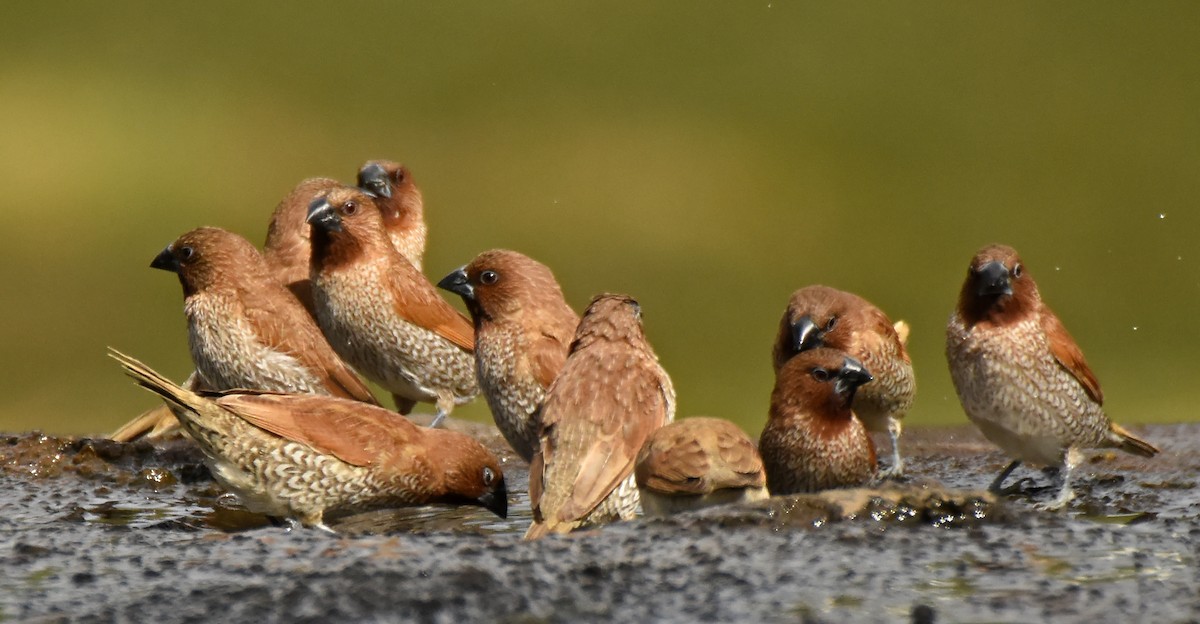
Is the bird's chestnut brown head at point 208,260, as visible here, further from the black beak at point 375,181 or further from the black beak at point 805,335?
the black beak at point 805,335

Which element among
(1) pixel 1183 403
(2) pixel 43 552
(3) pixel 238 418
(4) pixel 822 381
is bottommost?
(2) pixel 43 552

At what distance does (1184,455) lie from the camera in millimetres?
7570

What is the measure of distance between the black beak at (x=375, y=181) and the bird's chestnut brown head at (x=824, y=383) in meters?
3.15

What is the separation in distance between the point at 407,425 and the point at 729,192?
28.7 ft

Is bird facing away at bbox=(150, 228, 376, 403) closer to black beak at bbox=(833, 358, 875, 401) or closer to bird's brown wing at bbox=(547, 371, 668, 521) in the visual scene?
bird's brown wing at bbox=(547, 371, 668, 521)

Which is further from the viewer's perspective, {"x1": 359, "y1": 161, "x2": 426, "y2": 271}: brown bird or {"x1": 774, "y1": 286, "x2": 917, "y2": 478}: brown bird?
{"x1": 359, "y1": 161, "x2": 426, "y2": 271}: brown bird

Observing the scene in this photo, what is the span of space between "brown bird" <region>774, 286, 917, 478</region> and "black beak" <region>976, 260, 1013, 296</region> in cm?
83

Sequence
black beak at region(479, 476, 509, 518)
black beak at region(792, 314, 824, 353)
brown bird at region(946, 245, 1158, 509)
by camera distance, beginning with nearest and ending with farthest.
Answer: black beak at region(479, 476, 509, 518) → brown bird at region(946, 245, 1158, 509) → black beak at region(792, 314, 824, 353)

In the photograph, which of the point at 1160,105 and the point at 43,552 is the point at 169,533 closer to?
the point at 43,552

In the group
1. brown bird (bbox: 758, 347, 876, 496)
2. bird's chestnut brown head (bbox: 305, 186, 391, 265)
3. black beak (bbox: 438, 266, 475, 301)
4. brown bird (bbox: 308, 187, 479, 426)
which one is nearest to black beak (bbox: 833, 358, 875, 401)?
brown bird (bbox: 758, 347, 876, 496)

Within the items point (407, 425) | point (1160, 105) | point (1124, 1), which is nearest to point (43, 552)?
point (407, 425)

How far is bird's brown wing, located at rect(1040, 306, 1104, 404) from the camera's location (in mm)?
7258

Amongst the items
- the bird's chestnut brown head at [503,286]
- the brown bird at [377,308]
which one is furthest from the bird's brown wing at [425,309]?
the bird's chestnut brown head at [503,286]

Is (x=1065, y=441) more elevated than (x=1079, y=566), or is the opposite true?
(x=1065, y=441)
